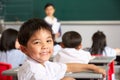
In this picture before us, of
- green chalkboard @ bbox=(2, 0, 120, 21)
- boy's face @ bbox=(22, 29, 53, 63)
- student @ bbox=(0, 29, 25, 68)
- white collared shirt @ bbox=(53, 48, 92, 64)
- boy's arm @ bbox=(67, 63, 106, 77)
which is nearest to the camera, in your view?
boy's face @ bbox=(22, 29, 53, 63)

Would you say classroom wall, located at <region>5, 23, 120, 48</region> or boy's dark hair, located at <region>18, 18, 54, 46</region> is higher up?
boy's dark hair, located at <region>18, 18, 54, 46</region>

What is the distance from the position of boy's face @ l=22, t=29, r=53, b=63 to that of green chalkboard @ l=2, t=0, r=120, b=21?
614cm

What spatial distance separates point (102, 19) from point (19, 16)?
2.09 meters

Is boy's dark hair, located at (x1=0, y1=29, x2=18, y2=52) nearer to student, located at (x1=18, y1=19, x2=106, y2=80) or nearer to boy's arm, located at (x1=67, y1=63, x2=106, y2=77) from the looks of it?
boy's arm, located at (x1=67, y1=63, x2=106, y2=77)

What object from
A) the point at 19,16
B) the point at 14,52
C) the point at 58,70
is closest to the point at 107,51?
the point at 14,52

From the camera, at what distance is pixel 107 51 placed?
486 cm

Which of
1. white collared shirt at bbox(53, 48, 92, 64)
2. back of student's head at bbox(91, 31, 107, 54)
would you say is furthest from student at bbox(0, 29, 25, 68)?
back of student's head at bbox(91, 31, 107, 54)

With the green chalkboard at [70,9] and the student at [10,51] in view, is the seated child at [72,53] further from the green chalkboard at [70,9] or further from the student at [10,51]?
the green chalkboard at [70,9]

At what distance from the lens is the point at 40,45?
5.50 ft

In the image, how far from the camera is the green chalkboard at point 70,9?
25.3 ft

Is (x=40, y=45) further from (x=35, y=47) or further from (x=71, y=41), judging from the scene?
(x=71, y=41)

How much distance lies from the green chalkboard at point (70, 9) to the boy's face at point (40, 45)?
6135mm

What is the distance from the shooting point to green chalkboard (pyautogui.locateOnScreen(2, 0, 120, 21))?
25.3 ft

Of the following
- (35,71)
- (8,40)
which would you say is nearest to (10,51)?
(8,40)
